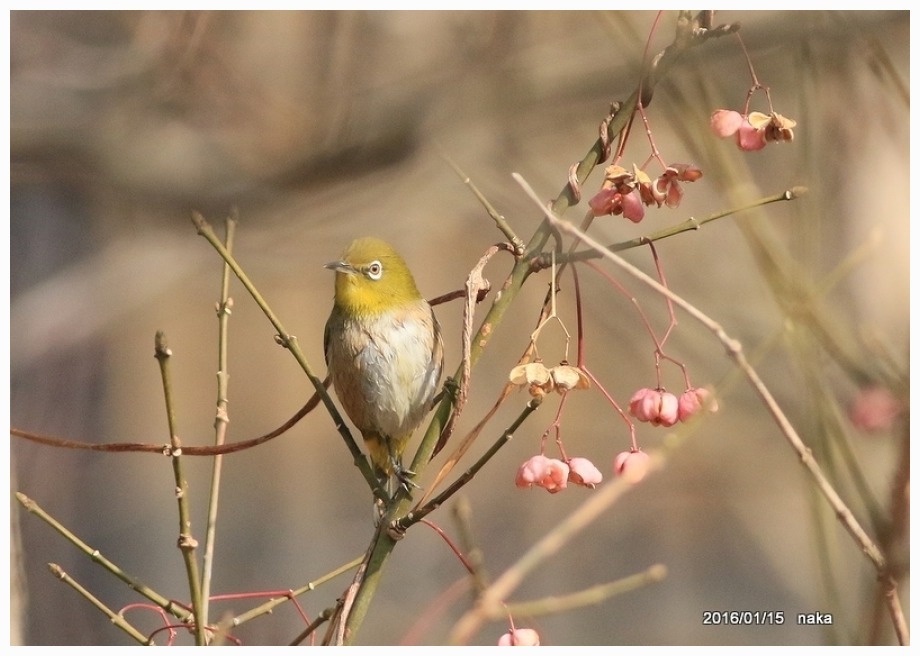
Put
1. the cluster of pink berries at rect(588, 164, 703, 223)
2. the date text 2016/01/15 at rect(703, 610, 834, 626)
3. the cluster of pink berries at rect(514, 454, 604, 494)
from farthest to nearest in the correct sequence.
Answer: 1. the date text 2016/01/15 at rect(703, 610, 834, 626)
2. the cluster of pink berries at rect(514, 454, 604, 494)
3. the cluster of pink berries at rect(588, 164, 703, 223)

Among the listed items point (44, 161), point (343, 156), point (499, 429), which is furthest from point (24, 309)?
point (499, 429)

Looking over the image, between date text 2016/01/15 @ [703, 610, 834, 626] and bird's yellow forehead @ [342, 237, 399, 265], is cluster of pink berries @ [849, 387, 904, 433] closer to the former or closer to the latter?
date text 2016/01/15 @ [703, 610, 834, 626]

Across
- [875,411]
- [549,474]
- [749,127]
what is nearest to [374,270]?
[549,474]

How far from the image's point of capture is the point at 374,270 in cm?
152

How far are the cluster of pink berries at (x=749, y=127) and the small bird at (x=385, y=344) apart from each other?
58 cm

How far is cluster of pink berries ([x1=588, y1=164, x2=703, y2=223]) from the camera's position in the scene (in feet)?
3.30

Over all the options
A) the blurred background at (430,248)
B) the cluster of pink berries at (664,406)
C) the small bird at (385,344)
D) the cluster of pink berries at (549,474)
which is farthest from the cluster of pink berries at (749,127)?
the small bird at (385,344)

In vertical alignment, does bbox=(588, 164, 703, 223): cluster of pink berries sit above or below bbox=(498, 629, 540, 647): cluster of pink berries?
above

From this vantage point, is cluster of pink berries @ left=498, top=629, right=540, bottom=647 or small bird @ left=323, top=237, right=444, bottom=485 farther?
small bird @ left=323, top=237, right=444, bottom=485

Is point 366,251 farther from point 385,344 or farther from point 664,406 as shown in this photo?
point 664,406

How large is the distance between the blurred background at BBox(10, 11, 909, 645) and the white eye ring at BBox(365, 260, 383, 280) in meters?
0.18

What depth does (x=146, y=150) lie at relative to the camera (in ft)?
6.15

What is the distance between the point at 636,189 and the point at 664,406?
249 mm

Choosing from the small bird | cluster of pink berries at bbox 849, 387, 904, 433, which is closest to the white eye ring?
the small bird
